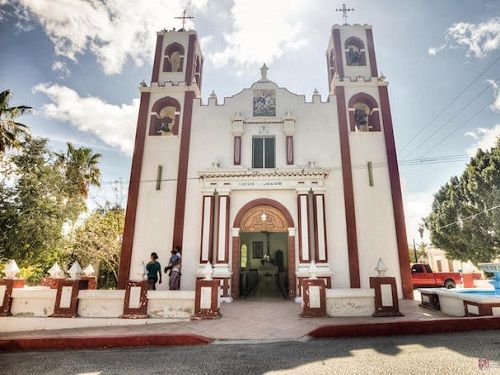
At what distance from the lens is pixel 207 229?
13.0 m

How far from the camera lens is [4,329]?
8.47 meters

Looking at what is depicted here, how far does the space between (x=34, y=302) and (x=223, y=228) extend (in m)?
6.92

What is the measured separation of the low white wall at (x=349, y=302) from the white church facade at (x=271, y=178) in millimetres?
2865

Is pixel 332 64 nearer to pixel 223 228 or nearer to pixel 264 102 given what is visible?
pixel 264 102

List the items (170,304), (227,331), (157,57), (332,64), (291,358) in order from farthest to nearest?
(332,64) < (157,57) < (170,304) < (227,331) < (291,358)

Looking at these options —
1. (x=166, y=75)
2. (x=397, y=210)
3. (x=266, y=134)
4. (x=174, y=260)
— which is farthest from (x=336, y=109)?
(x=174, y=260)

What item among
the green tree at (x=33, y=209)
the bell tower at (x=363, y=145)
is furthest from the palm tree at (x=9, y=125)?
the bell tower at (x=363, y=145)

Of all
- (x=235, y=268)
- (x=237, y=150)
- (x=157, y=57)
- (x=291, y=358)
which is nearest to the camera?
(x=291, y=358)

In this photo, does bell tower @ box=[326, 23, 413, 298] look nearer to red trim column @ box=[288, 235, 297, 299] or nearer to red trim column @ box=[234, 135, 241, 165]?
red trim column @ box=[288, 235, 297, 299]

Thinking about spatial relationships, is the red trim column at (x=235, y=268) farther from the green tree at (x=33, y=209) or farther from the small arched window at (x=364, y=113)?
the green tree at (x=33, y=209)

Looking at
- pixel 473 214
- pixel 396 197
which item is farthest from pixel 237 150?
pixel 473 214

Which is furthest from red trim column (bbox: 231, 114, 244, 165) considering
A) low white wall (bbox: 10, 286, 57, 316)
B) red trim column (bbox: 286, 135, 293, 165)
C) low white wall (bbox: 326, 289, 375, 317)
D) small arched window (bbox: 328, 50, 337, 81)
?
low white wall (bbox: 10, 286, 57, 316)

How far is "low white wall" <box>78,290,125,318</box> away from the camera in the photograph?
28.7 ft

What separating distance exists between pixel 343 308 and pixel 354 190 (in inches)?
242
